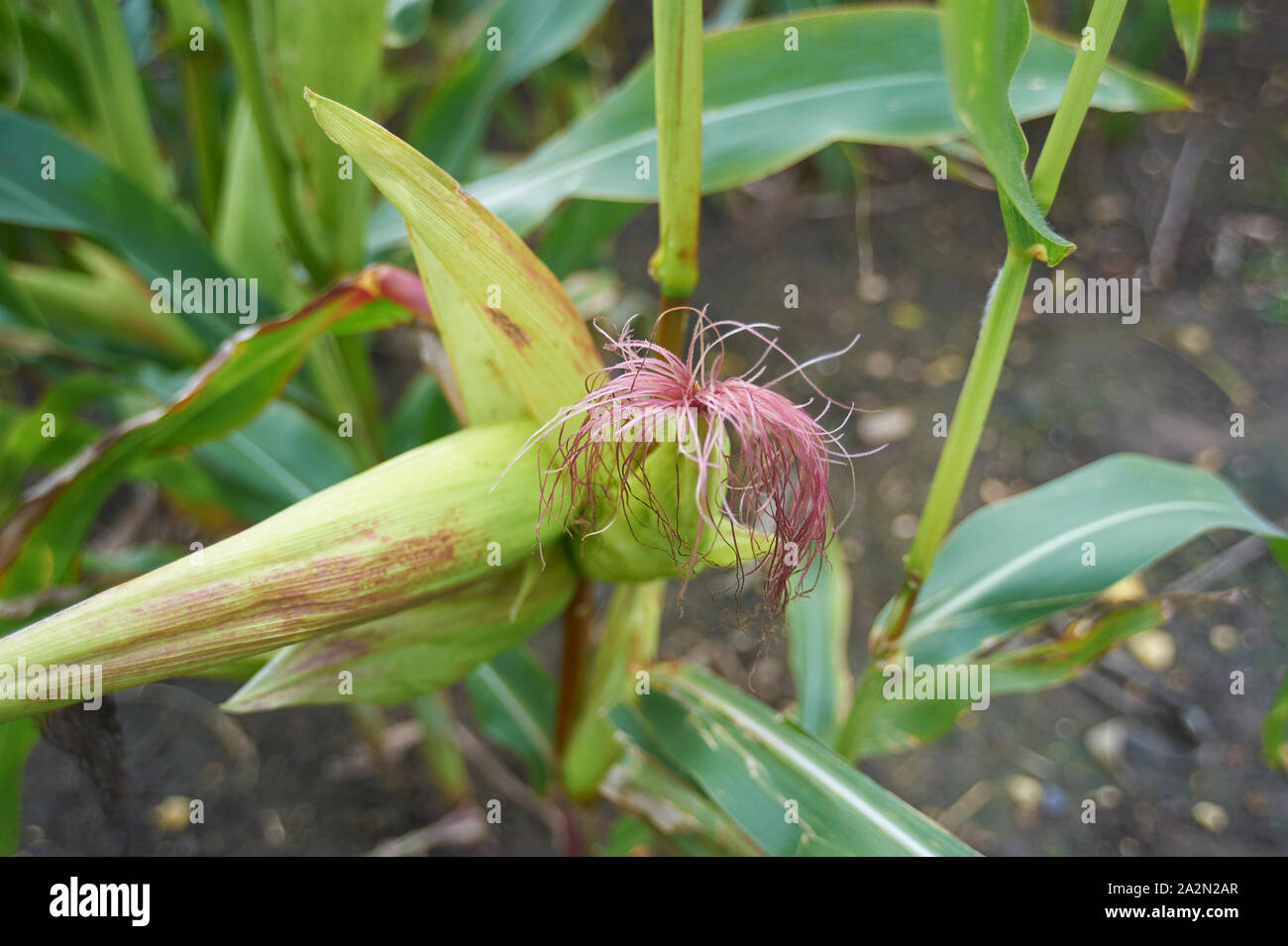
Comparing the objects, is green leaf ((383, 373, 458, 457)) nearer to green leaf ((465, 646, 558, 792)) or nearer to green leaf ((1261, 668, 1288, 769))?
green leaf ((465, 646, 558, 792))

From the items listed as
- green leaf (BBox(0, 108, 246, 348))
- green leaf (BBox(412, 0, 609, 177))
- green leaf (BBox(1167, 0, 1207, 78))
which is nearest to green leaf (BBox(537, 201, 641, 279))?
green leaf (BBox(412, 0, 609, 177))

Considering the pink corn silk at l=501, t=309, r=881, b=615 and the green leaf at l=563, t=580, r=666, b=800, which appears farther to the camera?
the green leaf at l=563, t=580, r=666, b=800

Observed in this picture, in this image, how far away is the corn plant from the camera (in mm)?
583

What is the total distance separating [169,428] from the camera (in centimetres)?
89

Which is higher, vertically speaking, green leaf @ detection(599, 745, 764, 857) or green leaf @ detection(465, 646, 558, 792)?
green leaf @ detection(465, 646, 558, 792)

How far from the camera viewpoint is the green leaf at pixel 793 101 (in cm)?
96

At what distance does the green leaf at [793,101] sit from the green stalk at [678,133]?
286 millimetres

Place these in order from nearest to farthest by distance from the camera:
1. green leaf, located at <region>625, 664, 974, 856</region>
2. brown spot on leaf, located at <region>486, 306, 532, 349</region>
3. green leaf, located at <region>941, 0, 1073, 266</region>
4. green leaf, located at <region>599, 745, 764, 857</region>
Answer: green leaf, located at <region>941, 0, 1073, 266</region> → brown spot on leaf, located at <region>486, 306, 532, 349</region> → green leaf, located at <region>625, 664, 974, 856</region> → green leaf, located at <region>599, 745, 764, 857</region>

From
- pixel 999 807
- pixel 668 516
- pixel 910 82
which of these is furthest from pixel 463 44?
pixel 999 807

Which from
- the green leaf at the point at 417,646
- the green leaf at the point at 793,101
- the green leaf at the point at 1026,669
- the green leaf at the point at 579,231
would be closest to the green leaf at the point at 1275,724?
the green leaf at the point at 1026,669

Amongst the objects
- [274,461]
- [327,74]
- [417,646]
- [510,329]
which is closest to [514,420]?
[510,329]

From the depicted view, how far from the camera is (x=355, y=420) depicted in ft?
4.04

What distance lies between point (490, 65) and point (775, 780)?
3.57 feet

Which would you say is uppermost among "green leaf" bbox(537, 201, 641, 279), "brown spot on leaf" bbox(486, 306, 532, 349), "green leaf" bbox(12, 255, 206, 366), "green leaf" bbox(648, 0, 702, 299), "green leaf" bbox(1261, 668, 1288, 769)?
"green leaf" bbox(537, 201, 641, 279)
